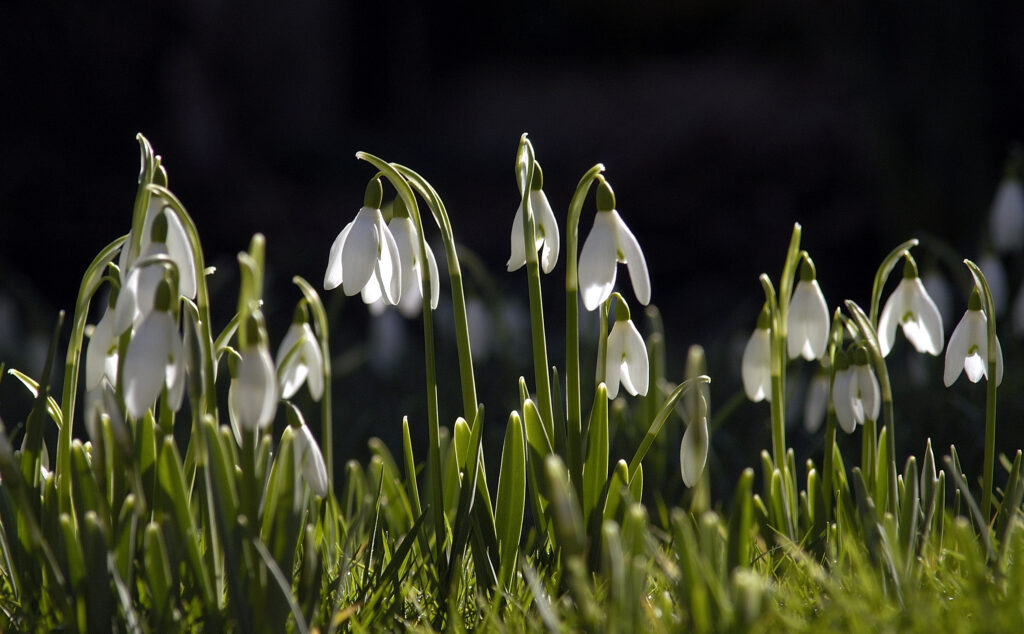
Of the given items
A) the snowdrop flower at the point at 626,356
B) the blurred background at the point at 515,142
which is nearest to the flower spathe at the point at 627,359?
the snowdrop flower at the point at 626,356

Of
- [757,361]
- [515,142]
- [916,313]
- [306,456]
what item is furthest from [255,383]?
[515,142]

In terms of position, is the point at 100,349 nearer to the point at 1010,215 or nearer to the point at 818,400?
the point at 818,400

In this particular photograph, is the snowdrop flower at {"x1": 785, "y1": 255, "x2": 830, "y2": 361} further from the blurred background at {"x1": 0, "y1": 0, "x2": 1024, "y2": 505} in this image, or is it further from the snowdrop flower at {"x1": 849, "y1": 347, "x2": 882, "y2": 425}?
the blurred background at {"x1": 0, "y1": 0, "x2": 1024, "y2": 505}

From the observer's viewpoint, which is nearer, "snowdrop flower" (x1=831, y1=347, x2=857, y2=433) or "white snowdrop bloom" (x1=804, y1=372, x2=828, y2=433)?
"snowdrop flower" (x1=831, y1=347, x2=857, y2=433)

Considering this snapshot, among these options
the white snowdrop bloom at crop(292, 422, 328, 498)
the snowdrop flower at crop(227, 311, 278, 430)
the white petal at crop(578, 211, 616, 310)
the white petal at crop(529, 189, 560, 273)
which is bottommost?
the white snowdrop bloom at crop(292, 422, 328, 498)

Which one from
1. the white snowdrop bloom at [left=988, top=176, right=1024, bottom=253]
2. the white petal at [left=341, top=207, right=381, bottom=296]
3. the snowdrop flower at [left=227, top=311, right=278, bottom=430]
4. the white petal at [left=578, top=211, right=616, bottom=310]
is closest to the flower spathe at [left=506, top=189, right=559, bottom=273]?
the white petal at [left=578, top=211, right=616, bottom=310]

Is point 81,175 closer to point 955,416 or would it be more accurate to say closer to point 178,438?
point 178,438

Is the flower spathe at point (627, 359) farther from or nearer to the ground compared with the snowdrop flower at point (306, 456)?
farther from the ground

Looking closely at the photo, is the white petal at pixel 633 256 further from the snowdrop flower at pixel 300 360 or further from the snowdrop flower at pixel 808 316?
the snowdrop flower at pixel 300 360
